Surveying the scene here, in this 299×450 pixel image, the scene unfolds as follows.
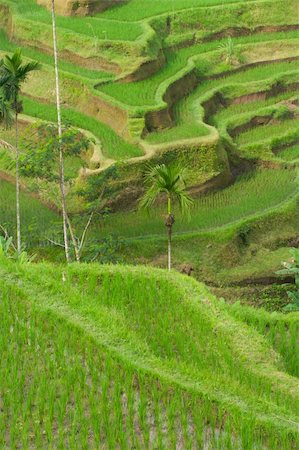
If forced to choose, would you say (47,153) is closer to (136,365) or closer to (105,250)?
(105,250)

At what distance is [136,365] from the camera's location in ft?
36.1

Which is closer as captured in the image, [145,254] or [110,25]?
[145,254]

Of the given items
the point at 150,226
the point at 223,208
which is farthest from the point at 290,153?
the point at 150,226

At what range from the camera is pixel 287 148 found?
27625 millimetres

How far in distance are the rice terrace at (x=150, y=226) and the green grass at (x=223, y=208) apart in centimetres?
6

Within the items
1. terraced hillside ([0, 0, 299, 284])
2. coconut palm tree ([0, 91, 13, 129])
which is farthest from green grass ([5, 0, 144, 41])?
coconut palm tree ([0, 91, 13, 129])

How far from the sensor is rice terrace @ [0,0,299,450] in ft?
34.7

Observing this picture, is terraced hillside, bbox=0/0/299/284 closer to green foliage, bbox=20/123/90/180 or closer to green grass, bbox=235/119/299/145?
green grass, bbox=235/119/299/145

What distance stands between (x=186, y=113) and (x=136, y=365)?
17174 millimetres

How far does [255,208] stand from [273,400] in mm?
12790

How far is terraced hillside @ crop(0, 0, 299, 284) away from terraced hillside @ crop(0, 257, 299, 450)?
22.4ft

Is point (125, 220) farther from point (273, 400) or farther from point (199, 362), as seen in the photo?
point (273, 400)

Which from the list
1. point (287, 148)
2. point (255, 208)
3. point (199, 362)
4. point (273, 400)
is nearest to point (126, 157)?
point (255, 208)

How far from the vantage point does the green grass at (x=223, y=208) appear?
22.4 meters
